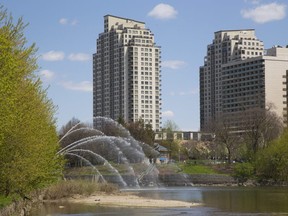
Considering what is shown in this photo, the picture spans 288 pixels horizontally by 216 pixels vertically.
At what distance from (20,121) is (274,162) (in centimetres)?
7904

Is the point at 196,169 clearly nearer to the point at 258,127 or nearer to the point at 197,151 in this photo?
the point at 258,127

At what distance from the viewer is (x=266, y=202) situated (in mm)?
64625

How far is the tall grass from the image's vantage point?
70.0 m

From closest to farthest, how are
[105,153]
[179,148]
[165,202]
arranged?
[165,202], [105,153], [179,148]

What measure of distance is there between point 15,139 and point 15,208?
5.16m

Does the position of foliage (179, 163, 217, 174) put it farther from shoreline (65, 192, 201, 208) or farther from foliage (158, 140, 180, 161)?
shoreline (65, 192, 201, 208)

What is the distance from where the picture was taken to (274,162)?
110875mm

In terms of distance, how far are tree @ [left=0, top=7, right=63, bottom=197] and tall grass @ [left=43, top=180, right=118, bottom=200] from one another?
18927 mm

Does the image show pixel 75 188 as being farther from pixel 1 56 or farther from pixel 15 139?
pixel 1 56

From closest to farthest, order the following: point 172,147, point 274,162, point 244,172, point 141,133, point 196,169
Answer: point 274,162 → point 244,172 → point 196,169 → point 141,133 → point 172,147

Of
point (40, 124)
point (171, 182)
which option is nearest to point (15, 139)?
point (40, 124)

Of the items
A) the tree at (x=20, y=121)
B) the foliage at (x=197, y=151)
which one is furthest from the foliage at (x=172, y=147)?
the tree at (x=20, y=121)

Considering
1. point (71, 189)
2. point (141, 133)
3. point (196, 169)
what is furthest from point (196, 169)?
point (71, 189)

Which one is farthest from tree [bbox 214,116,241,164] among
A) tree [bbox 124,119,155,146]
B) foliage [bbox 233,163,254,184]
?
tree [bbox 124,119,155,146]
